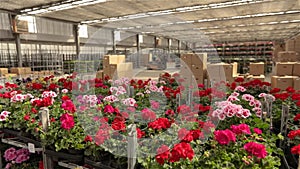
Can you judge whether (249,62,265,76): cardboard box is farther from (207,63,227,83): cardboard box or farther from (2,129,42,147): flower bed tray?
(2,129,42,147): flower bed tray

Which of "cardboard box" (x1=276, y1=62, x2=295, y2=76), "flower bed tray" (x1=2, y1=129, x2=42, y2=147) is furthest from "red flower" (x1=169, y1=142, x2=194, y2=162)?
"cardboard box" (x1=276, y1=62, x2=295, y2=76)

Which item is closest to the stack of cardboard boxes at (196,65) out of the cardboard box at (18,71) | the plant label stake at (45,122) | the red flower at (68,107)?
the red flower at (68,107)

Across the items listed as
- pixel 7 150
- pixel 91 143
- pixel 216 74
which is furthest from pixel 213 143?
pixel 216 74

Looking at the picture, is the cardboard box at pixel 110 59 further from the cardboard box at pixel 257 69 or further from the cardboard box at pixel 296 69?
the cardboard box at pixel 296 69

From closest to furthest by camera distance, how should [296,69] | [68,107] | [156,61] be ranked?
→ [68,107]
[296,69]
[156,61]

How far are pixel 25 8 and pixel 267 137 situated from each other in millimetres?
8411

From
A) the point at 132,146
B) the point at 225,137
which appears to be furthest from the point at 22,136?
the point at 225,137

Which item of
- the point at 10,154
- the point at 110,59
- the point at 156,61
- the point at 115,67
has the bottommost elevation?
the point at 10,154

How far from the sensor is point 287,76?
502cm

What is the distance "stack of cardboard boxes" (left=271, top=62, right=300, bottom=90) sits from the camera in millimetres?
4787

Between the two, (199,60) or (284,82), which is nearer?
(284,82)

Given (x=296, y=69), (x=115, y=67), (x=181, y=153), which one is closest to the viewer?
(x=181, y=153)

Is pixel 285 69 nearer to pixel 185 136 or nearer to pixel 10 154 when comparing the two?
pixel 185 136

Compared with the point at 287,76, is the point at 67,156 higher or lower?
lower
